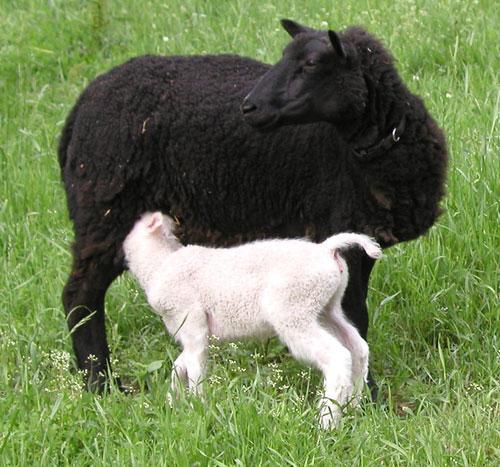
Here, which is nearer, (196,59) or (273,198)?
(273,198)

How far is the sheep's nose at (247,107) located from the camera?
5.07 metres

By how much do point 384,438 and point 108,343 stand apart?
199cm

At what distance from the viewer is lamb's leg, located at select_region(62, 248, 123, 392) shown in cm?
564

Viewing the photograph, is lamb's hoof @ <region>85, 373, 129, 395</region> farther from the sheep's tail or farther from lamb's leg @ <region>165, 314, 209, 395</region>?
the sheep's tail

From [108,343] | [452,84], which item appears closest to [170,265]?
[108,343]

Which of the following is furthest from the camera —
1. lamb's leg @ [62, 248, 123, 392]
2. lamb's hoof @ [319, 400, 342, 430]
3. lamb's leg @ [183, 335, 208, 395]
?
lamb's leg @ [62, 248, 123, 392]

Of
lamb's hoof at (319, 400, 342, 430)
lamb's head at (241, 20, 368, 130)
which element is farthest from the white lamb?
lamb's head at (241, 20, 368, 130)

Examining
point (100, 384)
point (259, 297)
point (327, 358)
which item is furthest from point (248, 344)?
point (327, 358)

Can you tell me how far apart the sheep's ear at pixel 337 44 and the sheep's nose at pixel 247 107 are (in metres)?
0.41

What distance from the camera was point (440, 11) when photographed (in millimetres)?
8727

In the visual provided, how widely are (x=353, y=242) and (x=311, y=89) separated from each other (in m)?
0.68

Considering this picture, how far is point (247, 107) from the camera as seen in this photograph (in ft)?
16.7

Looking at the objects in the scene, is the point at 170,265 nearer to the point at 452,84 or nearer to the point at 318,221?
the point at 318,221

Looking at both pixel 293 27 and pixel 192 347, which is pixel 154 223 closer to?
pixel 192 347
